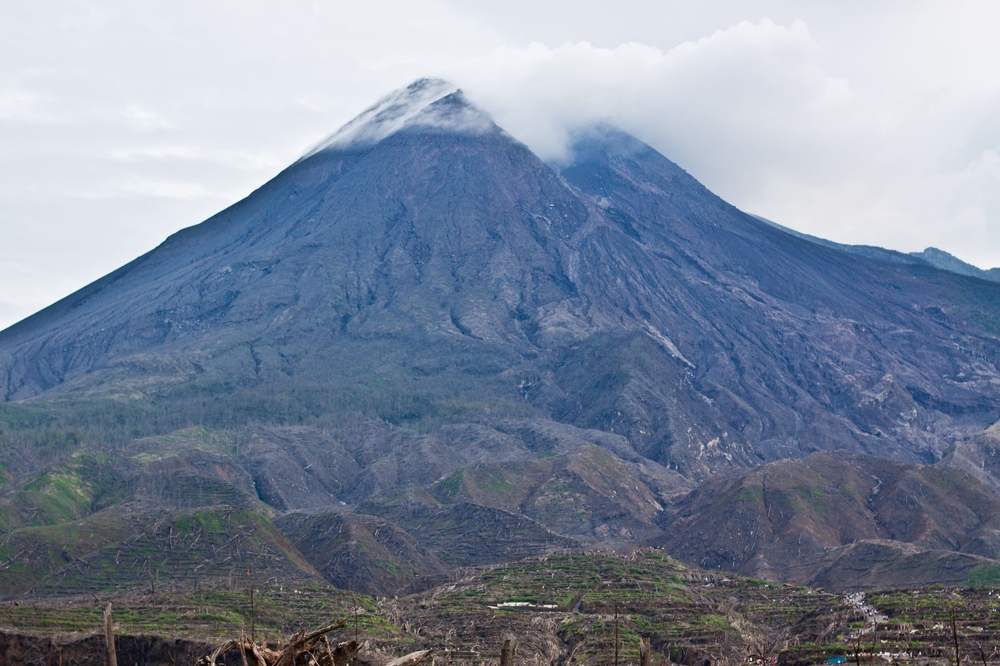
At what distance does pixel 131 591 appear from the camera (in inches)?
3789

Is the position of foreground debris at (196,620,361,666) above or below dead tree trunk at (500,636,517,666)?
above

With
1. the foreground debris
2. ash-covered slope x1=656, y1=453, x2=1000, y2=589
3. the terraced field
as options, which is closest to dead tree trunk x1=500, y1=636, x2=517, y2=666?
the foreground debris

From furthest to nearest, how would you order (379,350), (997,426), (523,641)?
1. (379,350)
2. (997,426)
3. (523,641)

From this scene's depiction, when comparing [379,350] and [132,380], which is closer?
[132,380]

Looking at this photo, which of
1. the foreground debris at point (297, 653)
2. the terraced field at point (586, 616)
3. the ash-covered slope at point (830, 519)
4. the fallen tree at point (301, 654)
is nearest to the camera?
the fallen tree at point (301, 654)

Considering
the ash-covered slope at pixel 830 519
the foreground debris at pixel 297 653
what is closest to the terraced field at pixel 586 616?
the ash-covered slope at pixel 830 519

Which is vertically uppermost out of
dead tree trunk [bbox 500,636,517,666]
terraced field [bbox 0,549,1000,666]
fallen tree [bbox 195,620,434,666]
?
fallen tree [bbox 195,620,434,666]

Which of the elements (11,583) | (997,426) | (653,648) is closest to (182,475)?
(11,583)

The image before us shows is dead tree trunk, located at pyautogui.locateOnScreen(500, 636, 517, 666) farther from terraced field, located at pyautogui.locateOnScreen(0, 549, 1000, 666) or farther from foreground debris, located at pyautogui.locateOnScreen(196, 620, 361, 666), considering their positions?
terraced field, located at pyautogui.locateOnScreen(0, 549, 1000, 666)

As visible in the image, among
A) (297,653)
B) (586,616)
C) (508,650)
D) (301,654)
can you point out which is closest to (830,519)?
(586,616)

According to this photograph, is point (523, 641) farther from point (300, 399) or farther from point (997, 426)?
point (997, 426)

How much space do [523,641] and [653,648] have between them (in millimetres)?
7321

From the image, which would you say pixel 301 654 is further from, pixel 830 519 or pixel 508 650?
pixel 830 519

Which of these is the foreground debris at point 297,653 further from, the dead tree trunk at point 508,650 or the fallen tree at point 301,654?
the dead tree trunk at point 508,650
